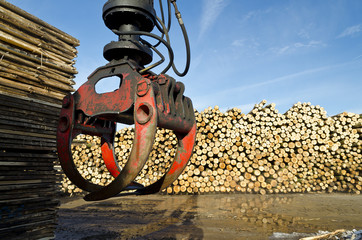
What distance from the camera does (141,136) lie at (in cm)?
136

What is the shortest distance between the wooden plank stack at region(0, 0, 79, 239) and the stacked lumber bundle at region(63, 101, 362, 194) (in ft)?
14.7

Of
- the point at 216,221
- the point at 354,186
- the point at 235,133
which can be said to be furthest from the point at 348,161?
the point at 216,221

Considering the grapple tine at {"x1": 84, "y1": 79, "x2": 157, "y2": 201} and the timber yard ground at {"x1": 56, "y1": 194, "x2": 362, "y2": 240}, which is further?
the timber yard ground at {"x1": 56, "y1": 194, "x2": 362, "y2": 240}

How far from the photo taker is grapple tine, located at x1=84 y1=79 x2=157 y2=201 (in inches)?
53.1

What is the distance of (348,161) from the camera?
8062mm

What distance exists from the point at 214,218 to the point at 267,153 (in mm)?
3768

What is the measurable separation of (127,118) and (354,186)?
842cm

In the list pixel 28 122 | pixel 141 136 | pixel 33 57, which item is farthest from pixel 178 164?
pixel 33 57

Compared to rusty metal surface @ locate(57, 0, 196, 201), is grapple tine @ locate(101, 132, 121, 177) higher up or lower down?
lower down

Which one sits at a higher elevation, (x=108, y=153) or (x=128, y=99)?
(x=128, y=99)

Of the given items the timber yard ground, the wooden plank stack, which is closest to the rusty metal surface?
the wooden plank stack

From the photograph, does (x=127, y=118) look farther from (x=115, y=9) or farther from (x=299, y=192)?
(x=299, y=192)

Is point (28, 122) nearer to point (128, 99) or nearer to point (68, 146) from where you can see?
point (68, 146)

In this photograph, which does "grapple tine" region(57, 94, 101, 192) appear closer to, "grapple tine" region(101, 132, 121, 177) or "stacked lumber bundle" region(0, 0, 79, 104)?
"grapple tine" region(101, 132, 121, 177)
